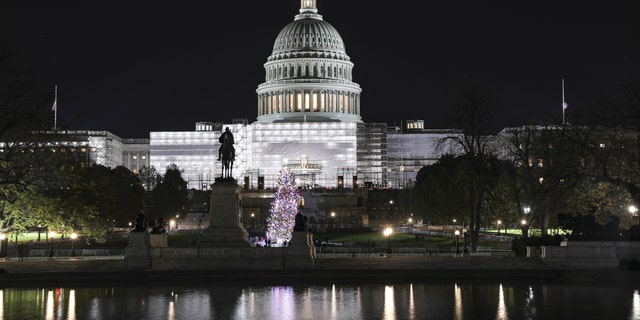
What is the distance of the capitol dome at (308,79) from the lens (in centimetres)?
18512

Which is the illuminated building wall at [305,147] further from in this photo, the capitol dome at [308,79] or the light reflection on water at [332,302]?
the light reflection on water at [332,302]

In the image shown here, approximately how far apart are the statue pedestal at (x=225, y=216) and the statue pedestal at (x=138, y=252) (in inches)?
174

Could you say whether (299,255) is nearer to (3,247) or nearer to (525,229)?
(525,229)

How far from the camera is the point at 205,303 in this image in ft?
114

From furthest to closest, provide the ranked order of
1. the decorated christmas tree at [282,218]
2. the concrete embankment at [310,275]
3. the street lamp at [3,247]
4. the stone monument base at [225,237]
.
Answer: the decorated christmas tree at [282,218], the street lamp at [3,247], the stone monument base at [225,237], the concrete embankment at [310,275]

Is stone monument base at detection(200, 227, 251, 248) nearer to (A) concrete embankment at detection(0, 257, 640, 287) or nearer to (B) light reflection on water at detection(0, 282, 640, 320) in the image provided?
(A) concrete embankment at detection(0, 257, 640, 287)

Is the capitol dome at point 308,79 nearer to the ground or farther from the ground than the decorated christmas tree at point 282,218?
farther from the ground

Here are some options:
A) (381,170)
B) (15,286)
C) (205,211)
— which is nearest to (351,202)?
(205,211)

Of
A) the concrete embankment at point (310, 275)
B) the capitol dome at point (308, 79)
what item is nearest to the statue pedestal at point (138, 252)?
the concrete embankment at point (310, 275)

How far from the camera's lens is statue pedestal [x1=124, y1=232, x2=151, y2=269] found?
1940 inches

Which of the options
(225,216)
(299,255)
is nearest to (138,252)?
(225,216)

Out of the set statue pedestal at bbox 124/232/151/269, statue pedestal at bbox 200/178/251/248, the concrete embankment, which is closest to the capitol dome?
statue pedestal at bbox 200/178/251/248

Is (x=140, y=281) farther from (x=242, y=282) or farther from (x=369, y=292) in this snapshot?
(x=369, y=292)

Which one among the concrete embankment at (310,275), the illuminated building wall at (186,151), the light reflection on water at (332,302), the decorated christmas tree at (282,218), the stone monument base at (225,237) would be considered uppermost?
the illuminated building wall at (186,151)
